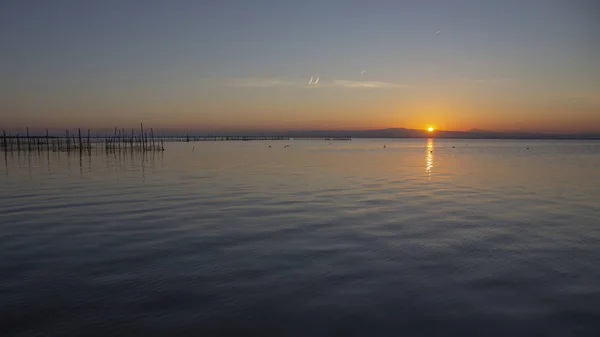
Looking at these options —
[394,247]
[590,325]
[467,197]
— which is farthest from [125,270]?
[467,197]

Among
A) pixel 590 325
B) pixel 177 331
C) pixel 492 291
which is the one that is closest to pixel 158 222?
pixel 177 331

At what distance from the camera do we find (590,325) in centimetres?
616

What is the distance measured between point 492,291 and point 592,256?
13.7 feet

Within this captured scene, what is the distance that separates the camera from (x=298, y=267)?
8805 mm

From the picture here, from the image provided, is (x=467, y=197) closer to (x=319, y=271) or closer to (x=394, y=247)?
(x=394, y=247)

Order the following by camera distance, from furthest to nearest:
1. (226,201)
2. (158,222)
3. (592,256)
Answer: (226,201) → (158,222) → (592,256)

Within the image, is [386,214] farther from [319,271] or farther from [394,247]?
[319,271]

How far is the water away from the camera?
20.6 feet

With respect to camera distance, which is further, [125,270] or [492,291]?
[125,270]

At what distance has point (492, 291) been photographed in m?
7.51

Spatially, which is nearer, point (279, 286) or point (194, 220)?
point (279, 286)

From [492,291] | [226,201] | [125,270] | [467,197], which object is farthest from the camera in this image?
[467,197]

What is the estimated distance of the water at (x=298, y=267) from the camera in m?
6.29

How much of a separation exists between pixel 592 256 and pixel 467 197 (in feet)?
32.3
